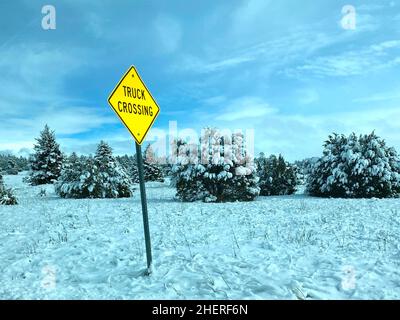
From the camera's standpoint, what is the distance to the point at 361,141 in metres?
21.5

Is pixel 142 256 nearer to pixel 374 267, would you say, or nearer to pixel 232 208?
pixel 374 267

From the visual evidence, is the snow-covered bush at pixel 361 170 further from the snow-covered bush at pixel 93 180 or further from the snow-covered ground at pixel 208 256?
the snow-covered bush at pixel 93 180

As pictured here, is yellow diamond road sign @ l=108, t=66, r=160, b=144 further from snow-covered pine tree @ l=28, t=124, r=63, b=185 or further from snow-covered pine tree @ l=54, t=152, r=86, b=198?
snow-covered pine tree @ l=28, t=124, r=63, b=185

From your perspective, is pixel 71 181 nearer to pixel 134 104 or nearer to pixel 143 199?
pixel 143 199

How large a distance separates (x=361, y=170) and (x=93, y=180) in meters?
14.3

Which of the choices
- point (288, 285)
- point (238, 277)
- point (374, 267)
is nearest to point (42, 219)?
point (238, 277)

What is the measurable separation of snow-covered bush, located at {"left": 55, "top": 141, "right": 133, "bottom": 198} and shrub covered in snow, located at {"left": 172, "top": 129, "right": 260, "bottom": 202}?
494 centimetres

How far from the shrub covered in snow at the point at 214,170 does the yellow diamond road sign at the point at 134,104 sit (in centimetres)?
1182

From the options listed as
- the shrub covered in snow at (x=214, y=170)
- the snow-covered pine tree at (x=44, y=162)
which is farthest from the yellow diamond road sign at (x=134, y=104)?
the snow-covered pine tree at (x=44, y=162)

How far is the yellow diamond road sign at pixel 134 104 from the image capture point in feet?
21.7

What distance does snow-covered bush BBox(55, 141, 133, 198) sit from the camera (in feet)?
71.5

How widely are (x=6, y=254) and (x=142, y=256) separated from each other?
3207 mm
